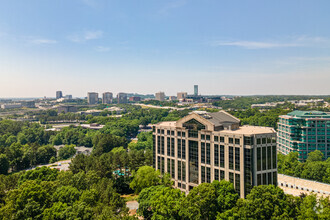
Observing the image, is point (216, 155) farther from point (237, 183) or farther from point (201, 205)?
point (201, 205)

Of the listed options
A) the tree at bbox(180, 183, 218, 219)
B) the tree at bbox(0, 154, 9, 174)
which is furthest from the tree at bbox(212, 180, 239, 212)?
the tree at bbox(0, 154, 9, 174)

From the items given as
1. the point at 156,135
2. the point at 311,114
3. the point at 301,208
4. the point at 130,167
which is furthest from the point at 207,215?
the point at 311,114

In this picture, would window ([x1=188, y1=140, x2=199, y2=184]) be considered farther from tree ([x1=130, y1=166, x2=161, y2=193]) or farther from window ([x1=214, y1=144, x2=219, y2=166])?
tree ([x1=130, y1=166, x2=161, y2=193])

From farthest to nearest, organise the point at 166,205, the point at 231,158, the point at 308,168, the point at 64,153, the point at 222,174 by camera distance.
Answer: the point at 64,153 < the point at 308,168 < the point at 222,174 < the point at 231,158 < the point at 166,205

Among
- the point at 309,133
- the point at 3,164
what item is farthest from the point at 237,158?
the point at 3,164

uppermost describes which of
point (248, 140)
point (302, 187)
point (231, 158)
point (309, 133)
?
point (248, 140)

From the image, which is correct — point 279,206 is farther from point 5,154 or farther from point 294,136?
point 5,154

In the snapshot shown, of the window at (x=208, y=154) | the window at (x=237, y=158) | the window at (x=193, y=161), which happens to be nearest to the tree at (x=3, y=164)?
the window at (x=193, y=161)

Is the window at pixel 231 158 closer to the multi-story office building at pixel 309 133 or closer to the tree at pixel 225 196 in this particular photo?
the tree at pixel 225 196
